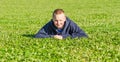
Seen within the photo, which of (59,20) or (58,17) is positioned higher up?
(58,17)

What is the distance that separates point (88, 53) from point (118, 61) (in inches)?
51.5

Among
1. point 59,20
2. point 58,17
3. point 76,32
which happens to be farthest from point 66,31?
point 58,17

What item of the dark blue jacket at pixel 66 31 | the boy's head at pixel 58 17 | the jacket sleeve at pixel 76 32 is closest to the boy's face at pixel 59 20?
the boy's head at pixel 58 17

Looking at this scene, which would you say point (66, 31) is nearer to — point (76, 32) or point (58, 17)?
point (76, 32)

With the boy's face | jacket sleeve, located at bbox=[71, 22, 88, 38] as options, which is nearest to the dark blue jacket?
jacket sleeve, located at bbox=[71, 22, 88, 38]

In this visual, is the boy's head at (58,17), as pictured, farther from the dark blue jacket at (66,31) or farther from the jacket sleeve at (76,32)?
the jacket sleeve at (76,32)

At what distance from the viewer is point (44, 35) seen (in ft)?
50.0

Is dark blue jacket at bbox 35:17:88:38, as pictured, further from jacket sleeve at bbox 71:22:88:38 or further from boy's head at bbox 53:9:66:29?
boy's head at bbox 53:9:66:29

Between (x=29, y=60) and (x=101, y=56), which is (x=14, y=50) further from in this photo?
(x=101, y=56)

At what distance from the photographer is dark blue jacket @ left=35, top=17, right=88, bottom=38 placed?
15023 millimetres

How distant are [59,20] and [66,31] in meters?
1.17

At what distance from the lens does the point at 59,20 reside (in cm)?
1420

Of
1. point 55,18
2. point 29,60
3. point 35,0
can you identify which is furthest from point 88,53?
point 35,0

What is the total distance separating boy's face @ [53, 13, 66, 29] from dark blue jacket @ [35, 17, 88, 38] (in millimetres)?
329
